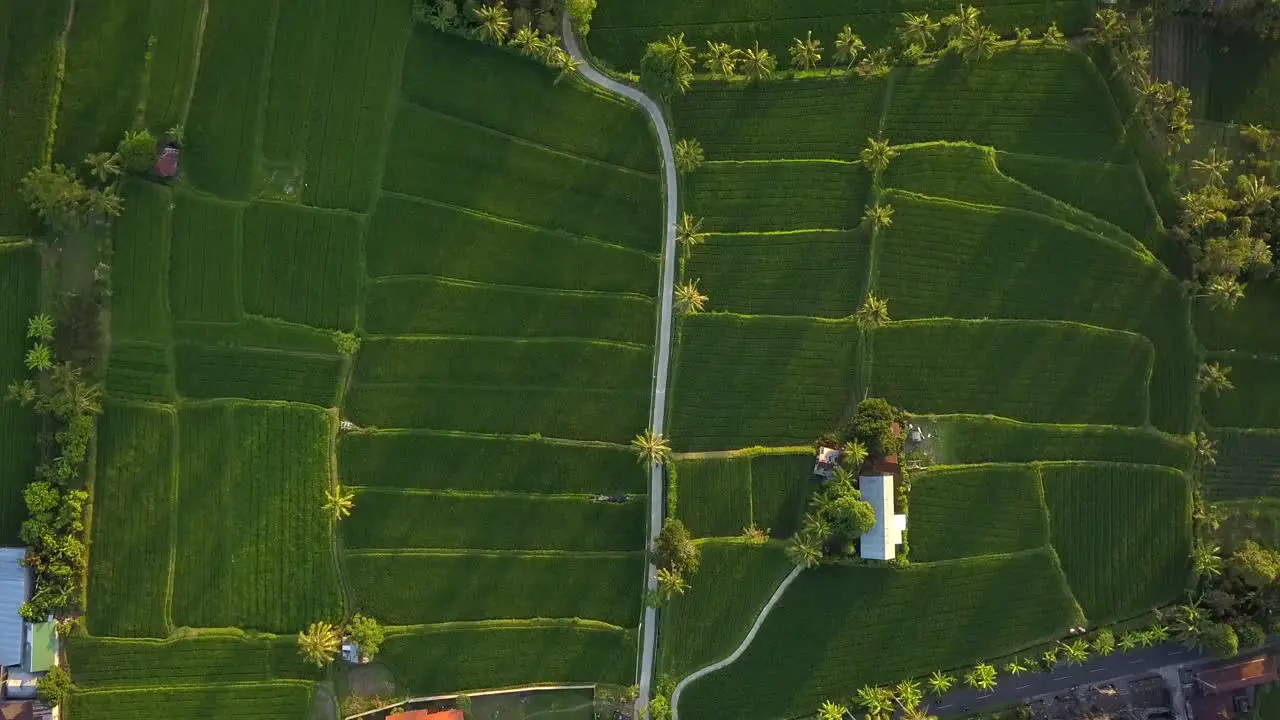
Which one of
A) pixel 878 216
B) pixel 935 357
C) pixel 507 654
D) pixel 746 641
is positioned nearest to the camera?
pixel 507 654

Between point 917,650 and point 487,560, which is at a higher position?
point 487,560

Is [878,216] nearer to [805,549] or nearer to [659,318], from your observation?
[659,318]

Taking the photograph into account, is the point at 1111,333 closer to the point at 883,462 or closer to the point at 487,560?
the point at 883,462

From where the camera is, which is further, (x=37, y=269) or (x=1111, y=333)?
(x=1111, y=333)

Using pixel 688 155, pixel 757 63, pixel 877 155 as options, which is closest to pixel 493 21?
pixel 688 155

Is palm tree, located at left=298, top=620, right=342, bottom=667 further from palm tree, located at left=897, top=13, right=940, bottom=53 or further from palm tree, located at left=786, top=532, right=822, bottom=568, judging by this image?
palm tree, located at left=897, top=13, right=940, bottom=53

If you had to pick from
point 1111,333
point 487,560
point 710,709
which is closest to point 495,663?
point 487,560
